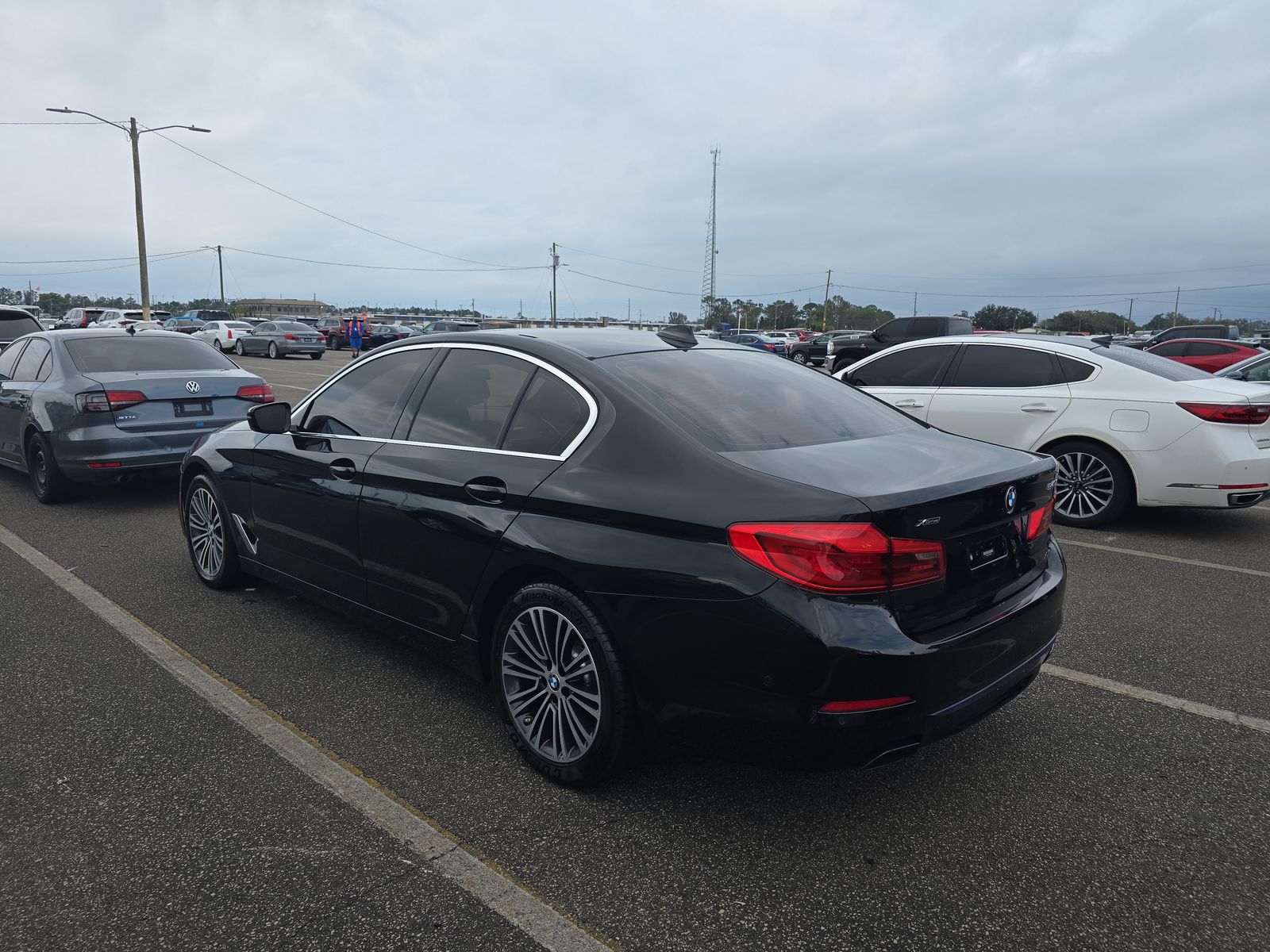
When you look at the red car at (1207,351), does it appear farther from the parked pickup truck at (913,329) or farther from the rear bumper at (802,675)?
the rear bumper at (802,675)

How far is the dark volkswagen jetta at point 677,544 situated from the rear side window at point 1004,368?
419cm

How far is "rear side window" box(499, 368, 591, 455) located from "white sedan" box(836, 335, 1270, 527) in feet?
13.4

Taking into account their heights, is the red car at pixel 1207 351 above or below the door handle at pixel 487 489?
above

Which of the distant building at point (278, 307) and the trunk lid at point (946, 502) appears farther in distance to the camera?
the distant building at point (278, 307)

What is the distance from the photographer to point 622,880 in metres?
2.54

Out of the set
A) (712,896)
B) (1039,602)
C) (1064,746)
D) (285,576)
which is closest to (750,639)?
Answer: (712,896)

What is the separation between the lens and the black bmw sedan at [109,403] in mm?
7129

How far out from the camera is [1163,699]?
373 cm

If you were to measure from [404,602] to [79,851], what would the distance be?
1.35 metres

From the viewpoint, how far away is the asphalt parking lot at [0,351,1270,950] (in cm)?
236

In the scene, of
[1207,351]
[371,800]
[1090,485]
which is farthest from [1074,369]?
[1207,351]

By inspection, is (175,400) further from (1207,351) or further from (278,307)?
(278,307)

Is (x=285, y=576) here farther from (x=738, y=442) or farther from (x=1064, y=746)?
(x=1064, y=746)

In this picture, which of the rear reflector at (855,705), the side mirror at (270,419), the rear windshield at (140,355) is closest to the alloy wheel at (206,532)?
the side mirror at (270,419)
